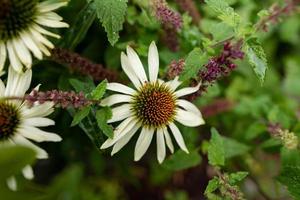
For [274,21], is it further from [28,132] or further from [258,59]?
[28,132]

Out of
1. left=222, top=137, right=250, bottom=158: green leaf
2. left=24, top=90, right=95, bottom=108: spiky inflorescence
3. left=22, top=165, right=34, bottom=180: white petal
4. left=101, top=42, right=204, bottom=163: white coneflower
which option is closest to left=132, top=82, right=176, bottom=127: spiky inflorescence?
left=101, top=42, right=204, bottom=163: white coneflower

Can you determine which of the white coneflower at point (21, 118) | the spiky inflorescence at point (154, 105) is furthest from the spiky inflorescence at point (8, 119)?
the spiky inflorescence at point (154, 105)

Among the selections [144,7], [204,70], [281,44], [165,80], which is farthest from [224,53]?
[281,44]

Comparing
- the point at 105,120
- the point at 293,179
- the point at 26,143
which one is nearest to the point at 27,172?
the point at 26,143

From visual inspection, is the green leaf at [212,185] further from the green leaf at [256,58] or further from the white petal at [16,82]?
the white petal at [16,82]

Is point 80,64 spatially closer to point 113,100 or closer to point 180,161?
point 113,100

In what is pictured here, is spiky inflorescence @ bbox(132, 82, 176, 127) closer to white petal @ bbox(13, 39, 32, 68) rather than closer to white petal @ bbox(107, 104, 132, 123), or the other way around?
white petal @ bbox(107, 104, 132, 123)
